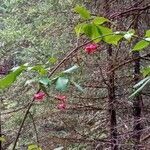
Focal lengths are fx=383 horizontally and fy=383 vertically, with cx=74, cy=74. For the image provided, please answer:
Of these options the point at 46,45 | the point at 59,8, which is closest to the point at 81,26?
the point at 59,8

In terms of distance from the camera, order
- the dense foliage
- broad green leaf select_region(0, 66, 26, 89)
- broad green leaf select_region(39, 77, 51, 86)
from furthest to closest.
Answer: the dense foliage, broad green leaf select_region(39, 77, 51, 86), broad green leaf select_region(0, 66, 26, 89)

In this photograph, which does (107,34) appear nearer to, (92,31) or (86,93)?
(92,31)

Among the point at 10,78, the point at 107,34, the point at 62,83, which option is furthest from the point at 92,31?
the point at 10,78

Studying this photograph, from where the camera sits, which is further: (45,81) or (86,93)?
(86,93)

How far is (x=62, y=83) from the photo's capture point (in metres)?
1.25

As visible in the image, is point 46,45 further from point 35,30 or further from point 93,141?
point 93,141

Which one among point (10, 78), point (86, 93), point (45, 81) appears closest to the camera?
point (10, 78)

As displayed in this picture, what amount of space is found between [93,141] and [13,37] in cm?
481

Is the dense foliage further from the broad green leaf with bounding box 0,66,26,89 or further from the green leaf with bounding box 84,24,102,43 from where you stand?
the broad green leaf with bounding box 0,66,26,89

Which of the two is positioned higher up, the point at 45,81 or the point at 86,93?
the point at 45,81

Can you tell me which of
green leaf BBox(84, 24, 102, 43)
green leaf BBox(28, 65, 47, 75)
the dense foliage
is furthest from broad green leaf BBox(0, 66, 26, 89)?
the dense foliage

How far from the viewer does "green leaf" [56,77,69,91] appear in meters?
1.23

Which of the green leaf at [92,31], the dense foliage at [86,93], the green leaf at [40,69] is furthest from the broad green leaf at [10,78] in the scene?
the dense foliage at [86,93]

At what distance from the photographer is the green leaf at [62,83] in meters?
1.23
